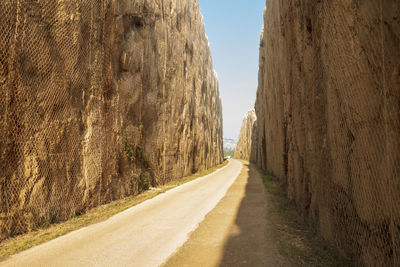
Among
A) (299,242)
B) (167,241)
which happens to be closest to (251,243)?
(299,242)

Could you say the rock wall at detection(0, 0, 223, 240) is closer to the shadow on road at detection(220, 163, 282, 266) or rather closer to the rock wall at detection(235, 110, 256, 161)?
the shadow on road at detection(220, 163, 282, 266)

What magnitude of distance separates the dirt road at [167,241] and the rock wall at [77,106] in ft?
6.31

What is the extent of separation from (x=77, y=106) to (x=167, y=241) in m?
6.38

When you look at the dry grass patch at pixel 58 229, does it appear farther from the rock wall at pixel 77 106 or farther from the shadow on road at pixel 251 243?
the shadow on road at pixel 251 243

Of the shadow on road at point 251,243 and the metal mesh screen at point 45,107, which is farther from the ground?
the metal mesh screen at point 45,107

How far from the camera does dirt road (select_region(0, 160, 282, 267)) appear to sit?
484 cm

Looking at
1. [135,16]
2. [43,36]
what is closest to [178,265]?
[43,36]

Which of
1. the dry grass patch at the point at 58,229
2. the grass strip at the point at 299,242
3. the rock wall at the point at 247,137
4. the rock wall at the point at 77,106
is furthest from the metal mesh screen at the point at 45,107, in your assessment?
the rock wall at the point at 247,137

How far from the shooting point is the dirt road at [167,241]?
15.9 feet

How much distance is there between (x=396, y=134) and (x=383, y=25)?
162 cm

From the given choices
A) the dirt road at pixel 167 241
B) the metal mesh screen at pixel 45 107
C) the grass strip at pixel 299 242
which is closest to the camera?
the grass strip at pixel 299 242

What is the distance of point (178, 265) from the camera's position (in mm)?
4625

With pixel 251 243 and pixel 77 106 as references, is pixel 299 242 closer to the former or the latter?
pixel 251 243

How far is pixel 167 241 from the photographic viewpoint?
19.6ft
